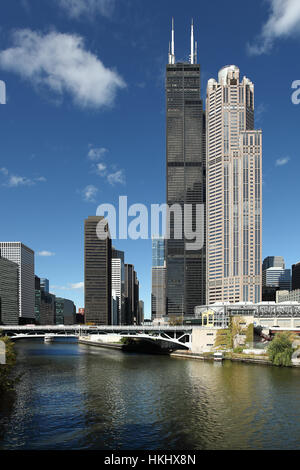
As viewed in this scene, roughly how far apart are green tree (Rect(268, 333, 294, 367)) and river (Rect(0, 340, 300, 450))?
25.4ft

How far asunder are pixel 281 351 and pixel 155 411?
57.0m

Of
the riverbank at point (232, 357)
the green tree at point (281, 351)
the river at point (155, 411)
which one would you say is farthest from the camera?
the riverbank at point (232, 357)

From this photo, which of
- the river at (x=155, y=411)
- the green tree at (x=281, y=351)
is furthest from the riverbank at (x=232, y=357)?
the river at (x=155, y=411)

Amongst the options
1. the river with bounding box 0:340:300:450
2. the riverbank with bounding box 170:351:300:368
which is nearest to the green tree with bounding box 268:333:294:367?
the riverbank with bounding box 170:351:300:368

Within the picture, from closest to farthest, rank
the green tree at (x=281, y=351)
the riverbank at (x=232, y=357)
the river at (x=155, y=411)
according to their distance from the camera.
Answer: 1. the river at (x=155, y=411)
2. the green tree at (x=281, y=351)
3. the riverbank at (x=232, y=357)

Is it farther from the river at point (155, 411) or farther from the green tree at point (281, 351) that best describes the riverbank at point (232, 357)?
the river at point (155, 411)

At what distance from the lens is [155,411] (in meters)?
Result: 55.2

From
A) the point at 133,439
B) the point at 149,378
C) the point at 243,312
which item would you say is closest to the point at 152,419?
the point at 133,439

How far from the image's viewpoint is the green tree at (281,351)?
9900 cm

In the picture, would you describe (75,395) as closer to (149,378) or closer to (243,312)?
(149,378)

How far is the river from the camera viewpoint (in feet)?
138

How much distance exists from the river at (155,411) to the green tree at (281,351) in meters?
7.74

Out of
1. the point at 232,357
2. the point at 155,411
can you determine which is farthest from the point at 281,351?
the point at 155,411

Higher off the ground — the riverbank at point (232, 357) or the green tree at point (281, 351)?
the green tree at point (281, 351)
